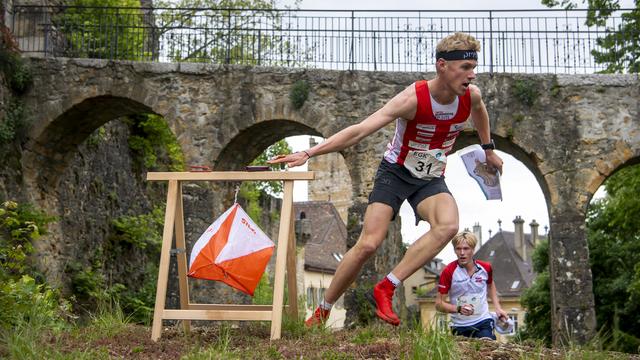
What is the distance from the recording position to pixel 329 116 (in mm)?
12195

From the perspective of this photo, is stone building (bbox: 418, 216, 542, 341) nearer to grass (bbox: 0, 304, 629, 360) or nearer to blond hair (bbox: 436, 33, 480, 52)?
grass (bbox: 0, 304, 629, 360)

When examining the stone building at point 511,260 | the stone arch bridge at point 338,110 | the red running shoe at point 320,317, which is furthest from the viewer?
the stone building at point 511,260

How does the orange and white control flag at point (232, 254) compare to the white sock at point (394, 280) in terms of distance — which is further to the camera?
the orange and white control flag at point (232, 254)

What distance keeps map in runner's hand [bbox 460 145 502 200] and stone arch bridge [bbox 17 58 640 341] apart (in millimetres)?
5830

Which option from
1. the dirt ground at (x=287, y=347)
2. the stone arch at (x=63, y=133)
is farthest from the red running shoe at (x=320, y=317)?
the stone arch at (x=63, y=133)

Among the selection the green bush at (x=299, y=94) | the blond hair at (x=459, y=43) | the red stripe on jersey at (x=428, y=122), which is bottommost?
the red stripe on jersey at (x=428, y=122)

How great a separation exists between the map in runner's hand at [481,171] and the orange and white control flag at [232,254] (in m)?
1.58

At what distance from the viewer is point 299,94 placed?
12.1 metres

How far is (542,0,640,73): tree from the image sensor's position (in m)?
13.3

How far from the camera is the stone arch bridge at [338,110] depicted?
473 inches

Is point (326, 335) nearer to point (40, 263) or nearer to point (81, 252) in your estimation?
point (40, 263)

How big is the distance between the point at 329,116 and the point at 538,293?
16031 millimetres

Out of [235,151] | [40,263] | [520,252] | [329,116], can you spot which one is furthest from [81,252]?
[520,252]

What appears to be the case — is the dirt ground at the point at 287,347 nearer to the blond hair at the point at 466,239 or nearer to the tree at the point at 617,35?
the blond hair at the point at 466,239
